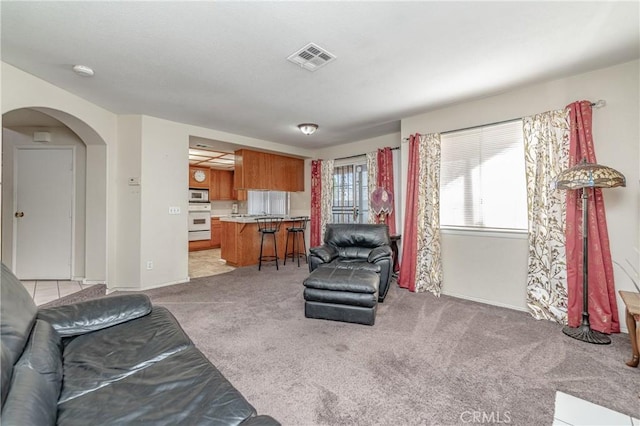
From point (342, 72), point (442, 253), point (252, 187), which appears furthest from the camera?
point (252, 187)

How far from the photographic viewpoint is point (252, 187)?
5719 millimetres

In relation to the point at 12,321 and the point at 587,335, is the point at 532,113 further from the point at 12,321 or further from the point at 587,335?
the point at 12,321

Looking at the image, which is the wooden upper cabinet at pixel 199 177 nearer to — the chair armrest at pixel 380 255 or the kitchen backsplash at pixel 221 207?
the kitchen backsplash at pixel 221 207

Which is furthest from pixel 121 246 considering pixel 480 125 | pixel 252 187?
pixel 480 125

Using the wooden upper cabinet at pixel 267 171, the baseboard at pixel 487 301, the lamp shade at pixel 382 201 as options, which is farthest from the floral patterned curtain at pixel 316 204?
the baseboard at pixel 487 301

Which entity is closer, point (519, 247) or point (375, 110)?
→ point (519, 247)

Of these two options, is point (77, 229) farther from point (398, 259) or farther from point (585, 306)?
point (585, 306)

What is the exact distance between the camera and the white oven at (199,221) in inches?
286

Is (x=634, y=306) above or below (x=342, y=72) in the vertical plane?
below

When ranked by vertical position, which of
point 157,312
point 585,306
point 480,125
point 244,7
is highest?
point 244,7

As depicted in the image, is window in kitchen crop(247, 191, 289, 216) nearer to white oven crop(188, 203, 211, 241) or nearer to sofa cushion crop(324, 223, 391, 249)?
white oven crop(188, 203, 211, 241)

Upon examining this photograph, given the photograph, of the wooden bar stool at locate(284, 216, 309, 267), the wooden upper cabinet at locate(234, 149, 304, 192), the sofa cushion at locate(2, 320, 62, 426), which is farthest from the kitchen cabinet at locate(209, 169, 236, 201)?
the sofa cushion at locate(2, 320, 62, 426)

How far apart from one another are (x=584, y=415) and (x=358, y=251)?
2612 millimetres

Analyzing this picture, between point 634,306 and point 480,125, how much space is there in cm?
229
